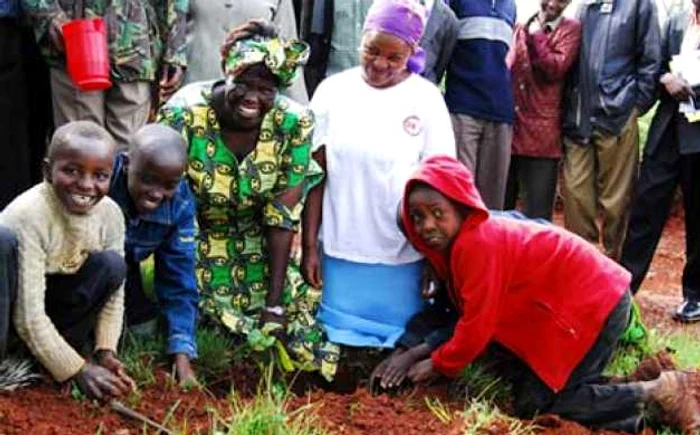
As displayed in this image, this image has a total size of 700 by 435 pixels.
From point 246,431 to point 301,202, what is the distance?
4.89 ft

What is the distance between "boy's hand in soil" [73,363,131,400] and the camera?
3.48m

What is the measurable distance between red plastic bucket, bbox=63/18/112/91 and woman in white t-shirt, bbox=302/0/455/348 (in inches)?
37.5

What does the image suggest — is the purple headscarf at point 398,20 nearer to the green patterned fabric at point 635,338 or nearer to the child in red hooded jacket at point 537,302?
the child in red hooded jacket at point 537,302

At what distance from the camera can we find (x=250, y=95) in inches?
162

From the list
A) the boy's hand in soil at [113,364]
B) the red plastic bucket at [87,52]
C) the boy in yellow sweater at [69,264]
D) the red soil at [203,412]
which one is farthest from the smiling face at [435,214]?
the red plastic bucket at [87,52]

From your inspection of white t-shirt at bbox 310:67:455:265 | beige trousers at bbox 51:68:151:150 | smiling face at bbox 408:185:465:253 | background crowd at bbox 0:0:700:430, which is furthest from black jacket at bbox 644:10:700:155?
beige trousers at bbox 51:68:151:150

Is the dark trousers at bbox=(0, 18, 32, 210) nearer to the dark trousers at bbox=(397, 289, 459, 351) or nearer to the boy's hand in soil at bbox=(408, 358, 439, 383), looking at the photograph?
the dark trousers at bbox=(397, 289, 459, 351)

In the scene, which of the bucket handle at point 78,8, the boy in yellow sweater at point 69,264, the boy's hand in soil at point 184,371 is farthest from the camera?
the bucket handle at point 78,8

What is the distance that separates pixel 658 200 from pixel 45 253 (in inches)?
158

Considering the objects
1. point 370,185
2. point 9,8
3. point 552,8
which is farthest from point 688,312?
point 9,8

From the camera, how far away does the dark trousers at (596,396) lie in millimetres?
3977

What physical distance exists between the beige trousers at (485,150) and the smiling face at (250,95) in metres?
1.84

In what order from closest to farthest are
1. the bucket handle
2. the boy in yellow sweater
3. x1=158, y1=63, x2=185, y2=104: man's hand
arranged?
the boy in yellow sweater → the bucket handle → x1=158, y1=63, x2=185, y2=104: man's hand

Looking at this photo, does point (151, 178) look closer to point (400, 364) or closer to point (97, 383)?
point (97, 383)
